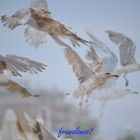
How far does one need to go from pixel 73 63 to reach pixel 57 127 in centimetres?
24

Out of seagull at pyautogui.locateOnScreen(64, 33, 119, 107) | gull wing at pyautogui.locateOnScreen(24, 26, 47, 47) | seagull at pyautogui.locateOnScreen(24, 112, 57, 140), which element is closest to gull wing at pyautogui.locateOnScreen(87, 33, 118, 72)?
seagull at pyautogui.locateOnScreen(64, 33, 119, 107)

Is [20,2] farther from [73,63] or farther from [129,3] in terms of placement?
[129,3]

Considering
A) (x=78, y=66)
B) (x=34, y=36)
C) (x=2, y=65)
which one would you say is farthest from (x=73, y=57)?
(x=2, y=65)

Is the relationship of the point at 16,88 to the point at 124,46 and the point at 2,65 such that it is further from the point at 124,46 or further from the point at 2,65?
the point at 124,46

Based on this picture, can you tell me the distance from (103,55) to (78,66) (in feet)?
0.33

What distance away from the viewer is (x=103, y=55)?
1455mm

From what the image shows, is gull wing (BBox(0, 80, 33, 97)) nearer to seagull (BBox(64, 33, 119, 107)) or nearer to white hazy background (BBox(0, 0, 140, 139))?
white hazy background (BBox(0, 0, 140, 139))

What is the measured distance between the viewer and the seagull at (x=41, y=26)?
4.78ft

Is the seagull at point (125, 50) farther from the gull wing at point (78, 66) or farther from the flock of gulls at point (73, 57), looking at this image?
the gull wing at point (78, 66)

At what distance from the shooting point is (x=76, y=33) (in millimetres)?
1451

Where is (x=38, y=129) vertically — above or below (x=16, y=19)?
below

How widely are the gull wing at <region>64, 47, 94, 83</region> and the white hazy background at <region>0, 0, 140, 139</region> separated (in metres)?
0.02

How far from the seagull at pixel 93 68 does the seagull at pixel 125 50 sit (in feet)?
0.10

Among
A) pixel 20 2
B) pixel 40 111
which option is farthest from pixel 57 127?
pixel 20 2
